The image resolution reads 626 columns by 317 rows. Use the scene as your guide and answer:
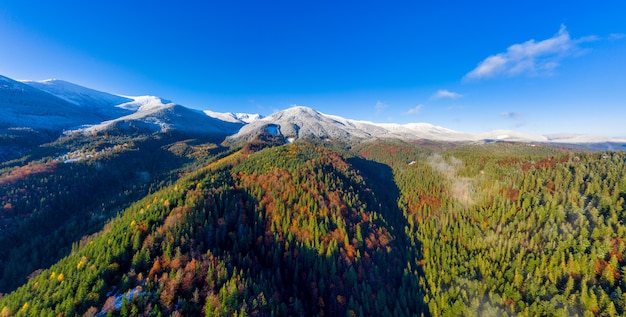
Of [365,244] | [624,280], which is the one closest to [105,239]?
[365,244]

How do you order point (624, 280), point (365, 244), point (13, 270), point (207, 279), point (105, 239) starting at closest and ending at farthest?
point (207, 279) < point (624, 280) < point (105, 239) < point (13, 270) < point (365, 244)

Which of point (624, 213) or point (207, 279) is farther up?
point (624, 213)

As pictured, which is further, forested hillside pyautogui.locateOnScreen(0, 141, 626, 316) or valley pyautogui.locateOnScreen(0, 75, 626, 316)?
valley pyautogui.locateOnScreen(0, 75, 626, 316)

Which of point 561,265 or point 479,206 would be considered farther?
point 479,206

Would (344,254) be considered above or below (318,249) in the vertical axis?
below

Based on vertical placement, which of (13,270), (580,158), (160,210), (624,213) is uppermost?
(580,158)

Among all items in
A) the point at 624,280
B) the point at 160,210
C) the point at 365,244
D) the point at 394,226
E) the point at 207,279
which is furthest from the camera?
the point at 394,226

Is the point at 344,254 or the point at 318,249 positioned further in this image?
the point at 318,249

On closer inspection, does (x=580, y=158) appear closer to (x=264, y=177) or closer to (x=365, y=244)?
(x=365, y=244)
